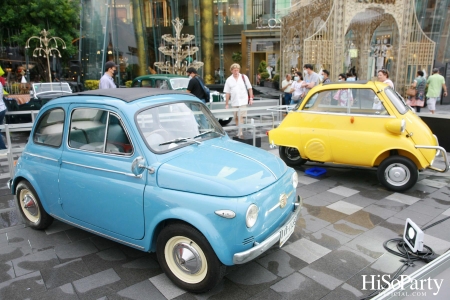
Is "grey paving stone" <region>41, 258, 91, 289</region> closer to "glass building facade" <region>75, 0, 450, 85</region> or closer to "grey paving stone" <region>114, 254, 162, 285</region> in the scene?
"grey paving stone" <region>114, 254, 162, 285</region>

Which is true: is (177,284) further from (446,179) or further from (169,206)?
(446,179)

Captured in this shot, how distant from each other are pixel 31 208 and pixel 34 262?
0.95 m

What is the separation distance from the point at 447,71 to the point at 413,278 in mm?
18304

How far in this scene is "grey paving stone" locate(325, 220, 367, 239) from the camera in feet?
14.0

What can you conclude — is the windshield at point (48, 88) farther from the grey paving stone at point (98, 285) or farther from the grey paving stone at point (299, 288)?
the grey paving stone at point (299, 288)

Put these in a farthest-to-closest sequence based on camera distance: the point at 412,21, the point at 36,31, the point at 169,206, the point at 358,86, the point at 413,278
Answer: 1. the point at 36,31
2. the point at 412,21
3. the point at 358,86
4. the point at 169,206
5. the point at 413,278

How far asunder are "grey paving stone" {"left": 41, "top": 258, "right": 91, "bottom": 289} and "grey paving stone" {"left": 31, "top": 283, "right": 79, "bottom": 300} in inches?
3.2

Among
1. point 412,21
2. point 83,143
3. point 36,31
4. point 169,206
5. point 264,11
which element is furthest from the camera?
point 264,11

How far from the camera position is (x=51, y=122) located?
4090 millimetres

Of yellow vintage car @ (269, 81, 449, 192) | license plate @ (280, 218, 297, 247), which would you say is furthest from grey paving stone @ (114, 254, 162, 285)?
yellow vintage car @ (269, 81, 449, 192)

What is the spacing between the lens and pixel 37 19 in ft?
66.0

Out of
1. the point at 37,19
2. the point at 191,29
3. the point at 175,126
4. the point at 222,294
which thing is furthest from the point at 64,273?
the point at 191,29

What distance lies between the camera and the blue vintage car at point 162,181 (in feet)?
9.56

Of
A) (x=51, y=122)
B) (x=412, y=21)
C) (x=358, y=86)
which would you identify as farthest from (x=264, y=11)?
(x=51, y=122)
